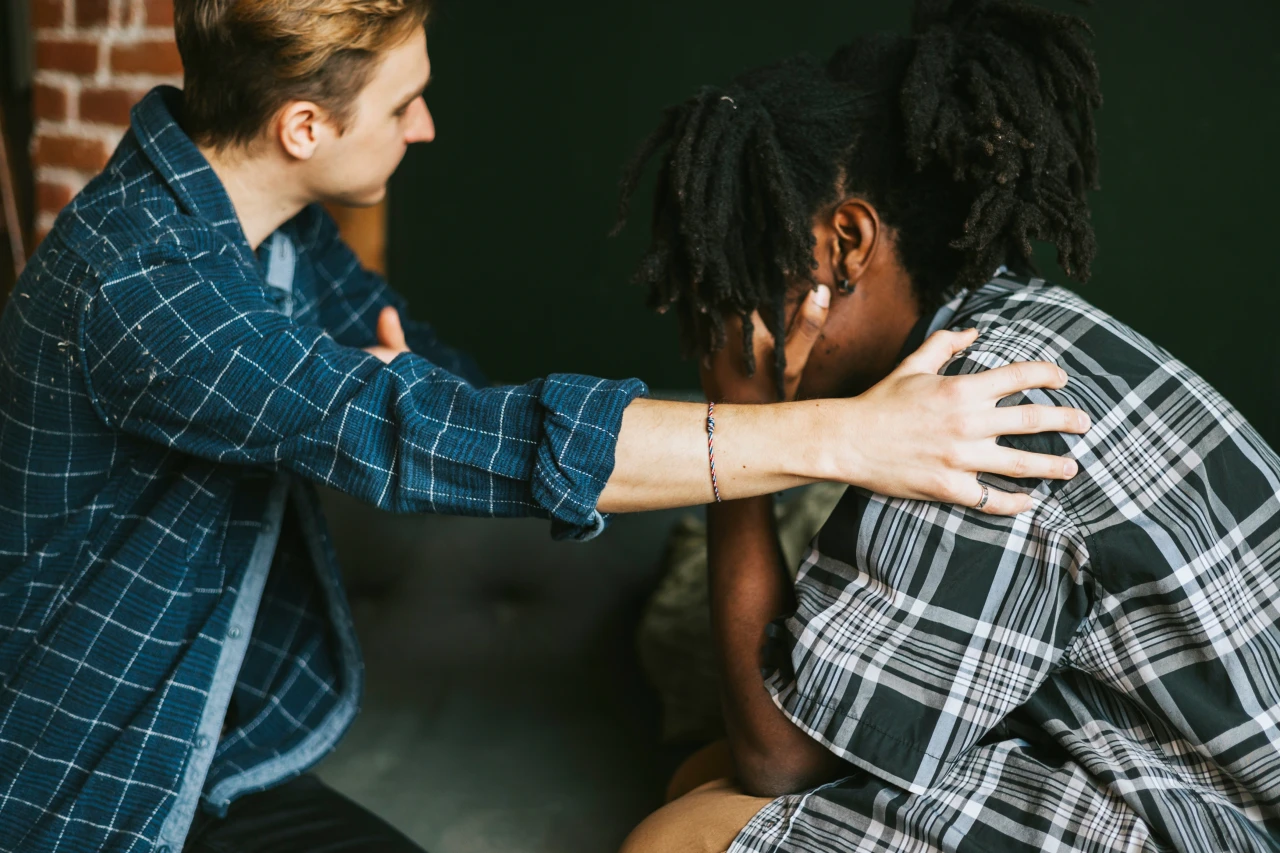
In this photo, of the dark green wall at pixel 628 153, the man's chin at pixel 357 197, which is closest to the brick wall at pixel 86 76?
the dark green wall at pixel 628 153

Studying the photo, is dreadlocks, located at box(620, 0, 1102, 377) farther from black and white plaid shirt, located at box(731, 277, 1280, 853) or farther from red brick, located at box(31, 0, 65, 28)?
red brick, located at box(31, 0, 65, 28)

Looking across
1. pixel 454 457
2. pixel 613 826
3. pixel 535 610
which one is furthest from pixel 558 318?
pixel 454 457

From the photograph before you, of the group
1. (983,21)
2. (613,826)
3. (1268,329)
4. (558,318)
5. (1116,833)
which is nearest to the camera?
(1116,833)

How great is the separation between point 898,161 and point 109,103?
5.80 feet

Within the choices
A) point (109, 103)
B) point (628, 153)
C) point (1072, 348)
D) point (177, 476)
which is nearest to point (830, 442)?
point (1072, 348)

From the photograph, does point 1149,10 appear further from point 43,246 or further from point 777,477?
point 43,246

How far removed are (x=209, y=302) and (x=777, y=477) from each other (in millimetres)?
606

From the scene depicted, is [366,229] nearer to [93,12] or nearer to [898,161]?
[93,12]

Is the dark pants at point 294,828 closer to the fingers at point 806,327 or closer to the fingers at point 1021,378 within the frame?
the fingers at point 806,327

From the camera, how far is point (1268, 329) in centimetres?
185

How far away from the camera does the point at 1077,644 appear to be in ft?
3.37

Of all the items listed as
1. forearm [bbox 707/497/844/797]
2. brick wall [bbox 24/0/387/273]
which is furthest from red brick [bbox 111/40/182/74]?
forearm [bbox 707/497/844/797]

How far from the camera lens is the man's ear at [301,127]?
136cm

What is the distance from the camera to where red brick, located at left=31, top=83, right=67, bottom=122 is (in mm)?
2314
